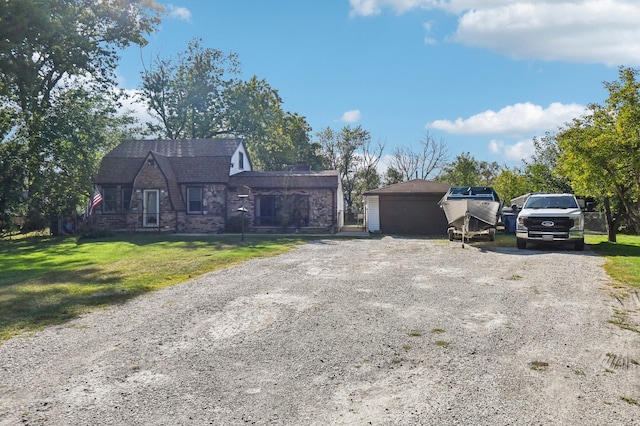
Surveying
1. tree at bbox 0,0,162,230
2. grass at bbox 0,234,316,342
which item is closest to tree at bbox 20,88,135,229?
tree at bbox 0,0,162,230

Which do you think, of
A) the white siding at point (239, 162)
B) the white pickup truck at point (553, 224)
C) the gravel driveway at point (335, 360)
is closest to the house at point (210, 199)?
the white siding at point (239, 162)

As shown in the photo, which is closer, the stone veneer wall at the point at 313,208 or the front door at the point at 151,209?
the front door at the point at 151,209

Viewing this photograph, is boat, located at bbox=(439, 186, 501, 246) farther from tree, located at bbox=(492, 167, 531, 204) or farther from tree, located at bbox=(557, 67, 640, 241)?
tree, located at bbox=(492, 167, 531, 204)

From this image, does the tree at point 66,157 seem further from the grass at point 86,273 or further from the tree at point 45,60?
the grass at point 86,273

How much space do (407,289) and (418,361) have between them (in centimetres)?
387

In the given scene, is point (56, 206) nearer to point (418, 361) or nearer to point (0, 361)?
point (0, 361)

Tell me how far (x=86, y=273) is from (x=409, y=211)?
18324 millimetres

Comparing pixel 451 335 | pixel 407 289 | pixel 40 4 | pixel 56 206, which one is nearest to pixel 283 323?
pixel 451 335

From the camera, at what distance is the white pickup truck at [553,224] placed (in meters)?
14.7

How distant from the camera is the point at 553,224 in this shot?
48.6ft

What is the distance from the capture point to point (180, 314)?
21.8 feet

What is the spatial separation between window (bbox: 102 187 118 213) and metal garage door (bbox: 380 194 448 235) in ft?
54.9

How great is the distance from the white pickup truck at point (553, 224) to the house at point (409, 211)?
9.11 metres

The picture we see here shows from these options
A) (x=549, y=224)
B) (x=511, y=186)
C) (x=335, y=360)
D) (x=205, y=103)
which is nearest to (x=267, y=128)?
(x=205, y=103)
